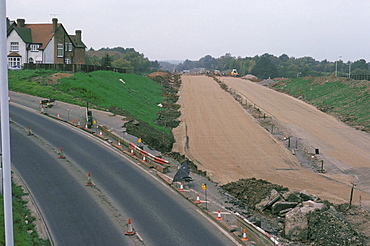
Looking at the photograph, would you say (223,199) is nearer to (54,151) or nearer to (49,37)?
(54,151)

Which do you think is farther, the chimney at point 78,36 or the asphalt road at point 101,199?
the chimney at point 78,36

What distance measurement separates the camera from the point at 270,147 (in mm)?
41375


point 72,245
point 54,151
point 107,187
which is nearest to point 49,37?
point 54,151

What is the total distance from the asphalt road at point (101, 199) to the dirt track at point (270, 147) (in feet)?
23.5

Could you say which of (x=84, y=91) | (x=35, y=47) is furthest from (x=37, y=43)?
(x=84, y=91)

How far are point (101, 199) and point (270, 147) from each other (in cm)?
2411

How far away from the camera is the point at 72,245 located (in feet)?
52.0

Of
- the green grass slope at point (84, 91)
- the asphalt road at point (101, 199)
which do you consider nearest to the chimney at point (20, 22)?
the green grass slope at point (84, 91)

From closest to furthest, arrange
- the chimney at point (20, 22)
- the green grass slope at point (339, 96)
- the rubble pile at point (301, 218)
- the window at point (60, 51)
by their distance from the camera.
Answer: the rubble pile at point (301, 218) < the green grass slope at point (339, 96) < the chimney at point (20, 22) < the window at point (60, 51)

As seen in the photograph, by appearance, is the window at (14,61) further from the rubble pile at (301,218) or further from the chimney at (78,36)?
the rubble pile at (301,218)

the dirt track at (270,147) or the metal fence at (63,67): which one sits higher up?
the metal fence at (63,67)

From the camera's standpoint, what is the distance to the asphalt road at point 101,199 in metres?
Result: 17.1

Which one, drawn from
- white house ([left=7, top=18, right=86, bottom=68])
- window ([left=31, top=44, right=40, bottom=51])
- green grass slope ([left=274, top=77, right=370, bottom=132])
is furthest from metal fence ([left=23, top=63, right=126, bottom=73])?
green grass slope ([left=274, top=77, right=370, bottom=132])

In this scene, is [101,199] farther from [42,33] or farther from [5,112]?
[42,33]
